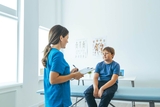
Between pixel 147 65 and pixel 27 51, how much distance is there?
2.60m

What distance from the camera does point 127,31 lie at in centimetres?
377

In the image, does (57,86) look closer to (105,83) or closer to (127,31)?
(105,83)

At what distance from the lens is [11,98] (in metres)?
2.82

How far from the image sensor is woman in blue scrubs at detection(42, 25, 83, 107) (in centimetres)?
113

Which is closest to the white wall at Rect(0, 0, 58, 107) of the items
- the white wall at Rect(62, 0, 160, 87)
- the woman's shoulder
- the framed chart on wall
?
the white wall at Rect(62, 0, 160, 87)

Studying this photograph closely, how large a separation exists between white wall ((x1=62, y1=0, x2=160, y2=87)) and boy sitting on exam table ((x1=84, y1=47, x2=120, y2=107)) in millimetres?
1565

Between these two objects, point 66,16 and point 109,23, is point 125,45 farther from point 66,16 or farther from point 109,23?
point 66,16

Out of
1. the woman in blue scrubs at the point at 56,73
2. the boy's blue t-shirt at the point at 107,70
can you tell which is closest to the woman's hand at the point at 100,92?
the boy's blue t-shirt at the point at 107,70

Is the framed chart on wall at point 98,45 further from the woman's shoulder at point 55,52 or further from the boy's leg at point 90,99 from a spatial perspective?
the woman's shoulder at point 55,52

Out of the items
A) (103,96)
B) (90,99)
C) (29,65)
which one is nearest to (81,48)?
(29,65)

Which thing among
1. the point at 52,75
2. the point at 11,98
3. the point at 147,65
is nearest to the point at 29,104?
the point at 11,98

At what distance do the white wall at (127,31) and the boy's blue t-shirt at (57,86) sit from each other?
2.81 meters

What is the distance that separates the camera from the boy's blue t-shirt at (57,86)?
3.73 feet

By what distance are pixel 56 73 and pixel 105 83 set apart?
1.30 m
